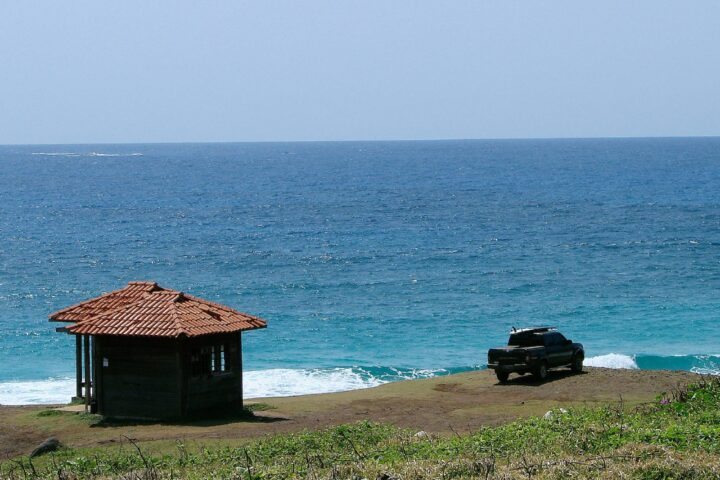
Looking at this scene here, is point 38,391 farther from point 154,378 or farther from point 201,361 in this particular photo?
point 201,361

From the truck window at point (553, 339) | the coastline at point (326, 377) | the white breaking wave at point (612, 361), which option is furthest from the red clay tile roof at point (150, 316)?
the white breaking wave at point (612, 361)

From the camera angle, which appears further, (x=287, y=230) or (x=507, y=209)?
(x=507, y=209)

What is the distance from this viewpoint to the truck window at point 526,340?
1352 inches

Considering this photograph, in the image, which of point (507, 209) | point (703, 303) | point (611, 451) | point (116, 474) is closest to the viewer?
point (611, 451)

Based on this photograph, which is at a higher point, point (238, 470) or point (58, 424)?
point (238, 470)

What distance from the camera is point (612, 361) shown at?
41.9 metres

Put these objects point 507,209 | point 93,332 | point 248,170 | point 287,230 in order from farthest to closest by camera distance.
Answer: point 248,170 < point 507,209 < point 287,230 < point 93,332

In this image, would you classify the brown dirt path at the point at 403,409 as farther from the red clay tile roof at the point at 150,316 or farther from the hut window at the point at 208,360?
the red clay tile roof at the point at 150,316

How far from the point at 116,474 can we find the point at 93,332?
31.8 feet

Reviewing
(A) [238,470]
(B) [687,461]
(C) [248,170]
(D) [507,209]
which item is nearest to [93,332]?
(A) [238,470]

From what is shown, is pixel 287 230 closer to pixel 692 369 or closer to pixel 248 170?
pixel 692 369

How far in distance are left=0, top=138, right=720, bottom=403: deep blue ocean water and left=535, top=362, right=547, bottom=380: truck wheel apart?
7.70 metres

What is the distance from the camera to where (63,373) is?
136ft

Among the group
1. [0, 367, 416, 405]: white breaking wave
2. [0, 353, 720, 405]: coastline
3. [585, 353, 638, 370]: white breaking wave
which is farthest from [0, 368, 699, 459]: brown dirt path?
[585, 353, 638, 370]: white breaking wave
